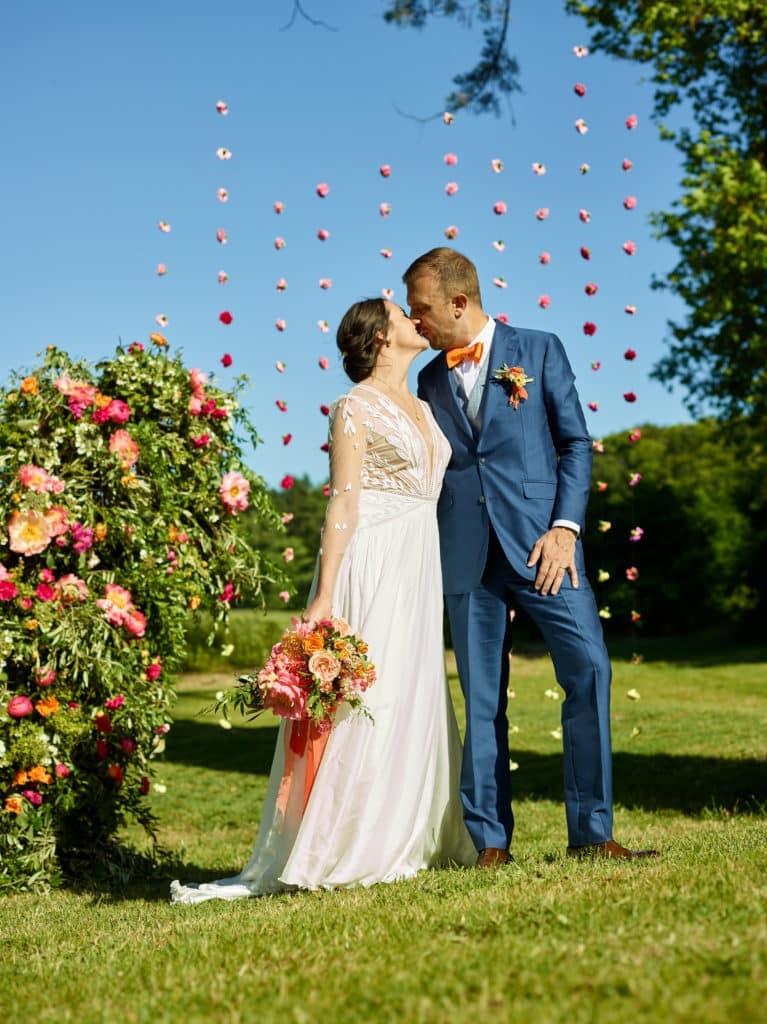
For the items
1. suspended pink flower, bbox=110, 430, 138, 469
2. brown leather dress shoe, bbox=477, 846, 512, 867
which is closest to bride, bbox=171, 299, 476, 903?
brown leather dress shoe, bbox=477, 846, 512, 867

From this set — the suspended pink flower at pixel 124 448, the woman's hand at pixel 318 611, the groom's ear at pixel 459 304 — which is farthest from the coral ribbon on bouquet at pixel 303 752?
the suspended pink flower at pixel 124 448

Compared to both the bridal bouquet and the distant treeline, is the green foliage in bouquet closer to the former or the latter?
the bridal bouquet

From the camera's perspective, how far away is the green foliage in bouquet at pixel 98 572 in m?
6.12

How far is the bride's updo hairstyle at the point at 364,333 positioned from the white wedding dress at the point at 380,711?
13 centimetres

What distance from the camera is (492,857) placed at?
4762 mm

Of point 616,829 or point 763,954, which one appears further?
point 616,829

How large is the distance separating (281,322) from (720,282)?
11.1m

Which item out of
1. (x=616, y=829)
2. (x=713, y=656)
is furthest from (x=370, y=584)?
(x=713, y=656)

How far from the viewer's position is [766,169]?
49.9ft

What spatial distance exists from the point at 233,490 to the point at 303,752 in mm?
2388

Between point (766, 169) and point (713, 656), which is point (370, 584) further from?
point (713, 656)

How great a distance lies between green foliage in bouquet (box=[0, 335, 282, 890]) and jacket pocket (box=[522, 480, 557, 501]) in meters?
2.52

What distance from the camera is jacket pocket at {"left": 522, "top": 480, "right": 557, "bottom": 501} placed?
A: 484 cm

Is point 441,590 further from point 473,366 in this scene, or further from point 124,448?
point 124,448
